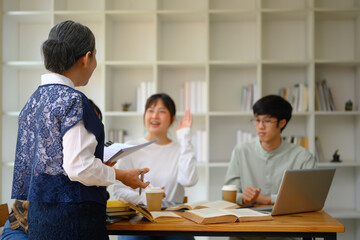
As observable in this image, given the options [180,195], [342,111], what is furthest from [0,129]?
[342,111]

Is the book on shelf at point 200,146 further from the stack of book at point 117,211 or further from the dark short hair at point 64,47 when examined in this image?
the dark short hair at point 64,47

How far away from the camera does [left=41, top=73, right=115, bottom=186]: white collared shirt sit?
1.35 metres

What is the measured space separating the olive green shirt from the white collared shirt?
53.9 inches

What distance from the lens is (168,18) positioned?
396 cm

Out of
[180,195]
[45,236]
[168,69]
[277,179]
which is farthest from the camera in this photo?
[168,69]

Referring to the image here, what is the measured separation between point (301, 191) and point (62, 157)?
112 cm

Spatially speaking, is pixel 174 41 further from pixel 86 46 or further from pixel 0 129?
pixel 86 46

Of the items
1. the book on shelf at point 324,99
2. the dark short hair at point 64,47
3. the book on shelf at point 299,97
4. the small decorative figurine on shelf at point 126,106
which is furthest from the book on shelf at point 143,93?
the dark short hair at point 64,47

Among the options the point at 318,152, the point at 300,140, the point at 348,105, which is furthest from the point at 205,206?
the point at 348,105

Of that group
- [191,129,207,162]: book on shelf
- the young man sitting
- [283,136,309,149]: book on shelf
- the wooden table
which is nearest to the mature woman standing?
the wooden table

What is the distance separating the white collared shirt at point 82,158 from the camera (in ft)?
4.42

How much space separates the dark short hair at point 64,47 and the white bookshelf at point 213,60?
2.37m

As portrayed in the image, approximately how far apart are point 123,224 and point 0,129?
268 cm

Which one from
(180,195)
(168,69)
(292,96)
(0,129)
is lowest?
(180,195)
